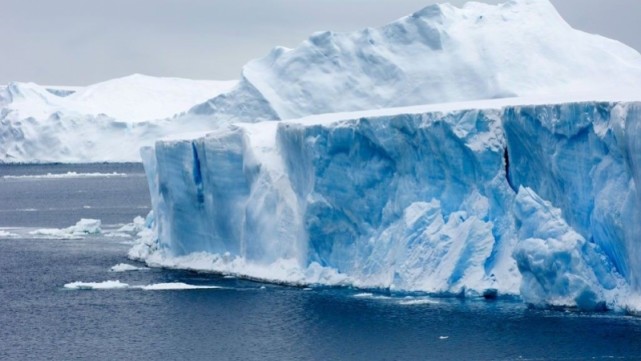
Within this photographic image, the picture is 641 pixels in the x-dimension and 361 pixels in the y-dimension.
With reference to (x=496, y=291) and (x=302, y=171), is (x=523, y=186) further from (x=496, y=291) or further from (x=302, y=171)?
(x=302, y=171)

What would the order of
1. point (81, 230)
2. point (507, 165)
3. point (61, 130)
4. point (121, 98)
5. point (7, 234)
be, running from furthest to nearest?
point (121, 98) → point (61, 130) → point (7, 234) → point (81, 230) → point (507, 165)

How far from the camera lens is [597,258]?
65.0 ft

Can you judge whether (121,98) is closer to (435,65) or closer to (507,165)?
(435,65)

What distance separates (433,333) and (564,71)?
3089 centimetres

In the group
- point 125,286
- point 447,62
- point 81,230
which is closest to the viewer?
point 125,286

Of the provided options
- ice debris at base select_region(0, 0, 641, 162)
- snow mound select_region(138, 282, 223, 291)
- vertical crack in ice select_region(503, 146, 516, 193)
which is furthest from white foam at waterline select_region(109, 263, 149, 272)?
ice debris at base select_region(0, 0, 641, 162)

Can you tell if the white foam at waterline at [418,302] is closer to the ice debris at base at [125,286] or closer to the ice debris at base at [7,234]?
the ice debris at base at [125,286]

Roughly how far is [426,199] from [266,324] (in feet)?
15.2

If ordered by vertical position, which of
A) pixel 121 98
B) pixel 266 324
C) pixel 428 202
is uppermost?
pixel 121 98

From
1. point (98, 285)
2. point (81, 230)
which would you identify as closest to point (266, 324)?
point (98, 285)

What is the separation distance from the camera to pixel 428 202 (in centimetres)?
2303

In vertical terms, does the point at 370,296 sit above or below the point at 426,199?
below

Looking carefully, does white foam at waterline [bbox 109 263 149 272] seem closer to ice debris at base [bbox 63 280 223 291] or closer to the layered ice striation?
the layered ice striation

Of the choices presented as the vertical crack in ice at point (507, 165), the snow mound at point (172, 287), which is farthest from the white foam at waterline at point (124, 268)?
the vertical crack in ice at point (507, 165)
